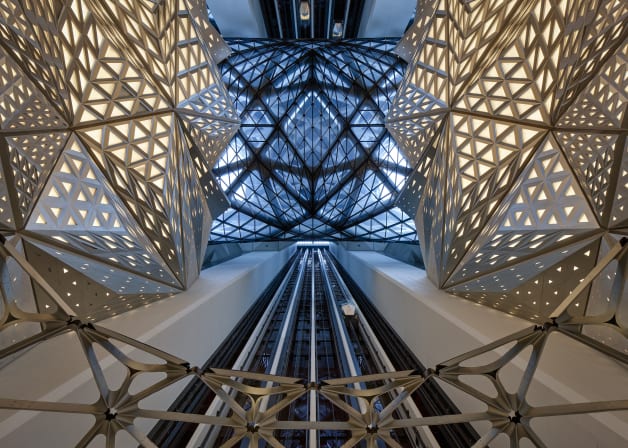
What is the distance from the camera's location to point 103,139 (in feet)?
41.0

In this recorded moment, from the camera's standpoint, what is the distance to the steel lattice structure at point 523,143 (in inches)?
339

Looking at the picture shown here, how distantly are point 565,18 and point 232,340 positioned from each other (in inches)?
856

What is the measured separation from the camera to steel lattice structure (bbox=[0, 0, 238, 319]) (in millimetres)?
9617

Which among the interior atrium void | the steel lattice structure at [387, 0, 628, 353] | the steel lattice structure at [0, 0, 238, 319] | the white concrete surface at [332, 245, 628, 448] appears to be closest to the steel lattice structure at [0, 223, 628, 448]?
the interior atrium void

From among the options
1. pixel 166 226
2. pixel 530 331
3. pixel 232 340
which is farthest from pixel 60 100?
pixel 530 331

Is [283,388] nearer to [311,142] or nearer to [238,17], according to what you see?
[311,142]

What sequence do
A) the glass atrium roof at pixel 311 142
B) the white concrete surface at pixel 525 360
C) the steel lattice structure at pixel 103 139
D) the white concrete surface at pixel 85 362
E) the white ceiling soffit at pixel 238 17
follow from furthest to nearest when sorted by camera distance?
the white ceiling soffit at pixel 238 17 → the glass atrium roof at pixel 311 142 → the steel lattice structure at pixel 103 139 → the white concrete surface at pixel 85 362 → the white concrete surface at pixel 525 360

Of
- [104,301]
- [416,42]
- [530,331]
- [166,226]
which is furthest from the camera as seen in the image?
[416,42]

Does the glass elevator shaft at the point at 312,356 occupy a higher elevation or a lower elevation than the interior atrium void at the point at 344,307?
lower

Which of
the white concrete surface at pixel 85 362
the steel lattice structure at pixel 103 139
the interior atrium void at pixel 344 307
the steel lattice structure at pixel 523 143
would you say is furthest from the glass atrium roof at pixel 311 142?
the white concrete surface at pixel 85 362

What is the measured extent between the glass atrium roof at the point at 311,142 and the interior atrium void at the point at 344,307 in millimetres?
8232

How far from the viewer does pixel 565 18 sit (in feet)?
29.4

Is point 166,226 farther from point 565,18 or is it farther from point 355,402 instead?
point 565,18

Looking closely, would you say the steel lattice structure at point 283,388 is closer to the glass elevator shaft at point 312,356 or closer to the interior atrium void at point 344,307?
the interior atrium void at point 344,307
